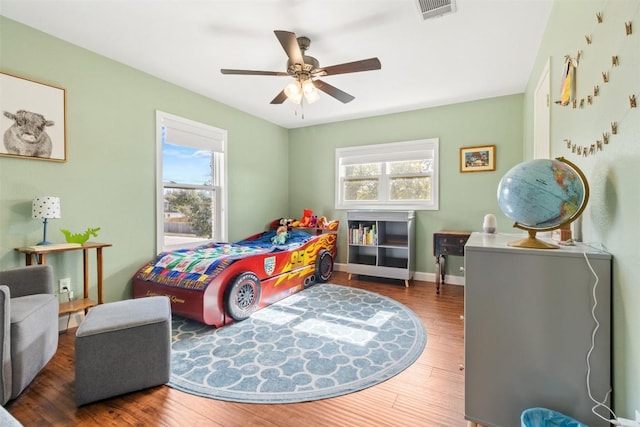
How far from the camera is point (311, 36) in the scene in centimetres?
245

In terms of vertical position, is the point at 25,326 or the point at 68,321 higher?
the point at 25,326

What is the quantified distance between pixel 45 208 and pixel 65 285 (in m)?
0.73

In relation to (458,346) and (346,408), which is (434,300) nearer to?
(458,346)

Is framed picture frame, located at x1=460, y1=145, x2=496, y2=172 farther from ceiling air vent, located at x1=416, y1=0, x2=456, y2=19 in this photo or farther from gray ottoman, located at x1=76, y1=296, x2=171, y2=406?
gray ottoman, located at x1=76, y1=296, x2=171, y2=406

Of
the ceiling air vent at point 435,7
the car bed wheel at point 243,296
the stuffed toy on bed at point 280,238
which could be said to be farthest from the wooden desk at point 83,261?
the ceiling air vent at point 435,7

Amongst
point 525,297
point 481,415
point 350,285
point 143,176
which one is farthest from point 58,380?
point 350,285

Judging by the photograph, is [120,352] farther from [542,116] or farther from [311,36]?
[542,116]

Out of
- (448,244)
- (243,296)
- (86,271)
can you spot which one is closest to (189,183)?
(86,271)

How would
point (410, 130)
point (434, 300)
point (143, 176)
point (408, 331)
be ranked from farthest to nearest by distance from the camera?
point (410, 130) < point (434, 300) < point (143, 176) < point (408, 331)

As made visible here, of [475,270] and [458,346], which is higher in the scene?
[475,270]

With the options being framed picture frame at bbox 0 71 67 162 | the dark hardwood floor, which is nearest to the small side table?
the dark hardwood floor

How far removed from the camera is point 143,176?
3152 millimetres

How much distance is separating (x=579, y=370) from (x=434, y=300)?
2.31 m

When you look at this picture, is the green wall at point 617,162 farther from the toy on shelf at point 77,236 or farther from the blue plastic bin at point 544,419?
the toy on shelf at point 77,236
